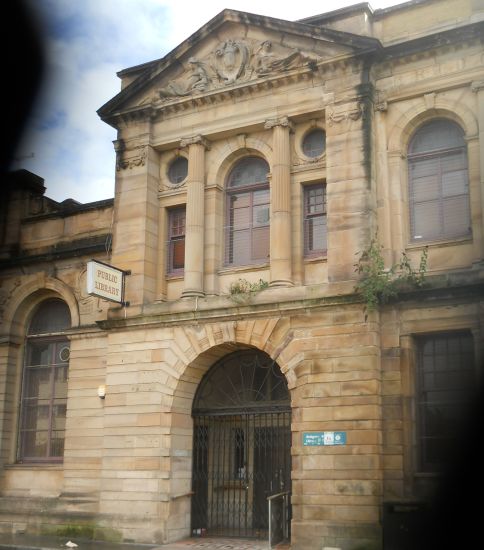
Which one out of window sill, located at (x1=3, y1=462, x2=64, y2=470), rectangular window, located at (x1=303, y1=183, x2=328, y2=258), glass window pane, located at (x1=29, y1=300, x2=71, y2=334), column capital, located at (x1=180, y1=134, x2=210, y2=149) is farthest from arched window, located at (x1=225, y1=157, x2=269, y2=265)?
window sill, located at (x1=3, y1=462, x2=64, y2=470)

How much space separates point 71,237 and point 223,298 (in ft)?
20.4

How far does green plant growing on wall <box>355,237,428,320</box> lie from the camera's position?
16.3m

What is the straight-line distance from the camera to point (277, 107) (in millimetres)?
18844

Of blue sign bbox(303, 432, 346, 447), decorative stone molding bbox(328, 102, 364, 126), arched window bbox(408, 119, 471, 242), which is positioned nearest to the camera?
blue sign bbox(303, 432, 346, 447)

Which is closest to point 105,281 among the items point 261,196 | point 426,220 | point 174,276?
point 174,276

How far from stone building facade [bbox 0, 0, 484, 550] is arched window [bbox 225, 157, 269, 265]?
0.05 metres

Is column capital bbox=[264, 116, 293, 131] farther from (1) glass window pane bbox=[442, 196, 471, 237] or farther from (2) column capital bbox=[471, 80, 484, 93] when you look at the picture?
(2) column capital bbox=[471, 80, 484, 93]

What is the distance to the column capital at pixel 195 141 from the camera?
19688 mm

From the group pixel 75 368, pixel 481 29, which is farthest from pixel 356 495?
pixel 481 29

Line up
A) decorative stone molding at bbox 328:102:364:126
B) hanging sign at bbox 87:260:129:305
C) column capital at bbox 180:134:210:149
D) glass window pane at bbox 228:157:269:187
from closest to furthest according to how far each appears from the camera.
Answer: decorative stone molding at bbox 328:102:364:126 < hanging sign at bbox 87:260:129:305 < glass window pane at bbox 228:157:269:187 < column capital at bbox 180:134:210:149

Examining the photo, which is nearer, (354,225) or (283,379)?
(354,225)

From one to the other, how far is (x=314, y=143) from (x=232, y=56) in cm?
307

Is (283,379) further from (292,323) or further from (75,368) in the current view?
(75,368)

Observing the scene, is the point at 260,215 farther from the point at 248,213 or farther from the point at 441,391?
the point at 441,391
